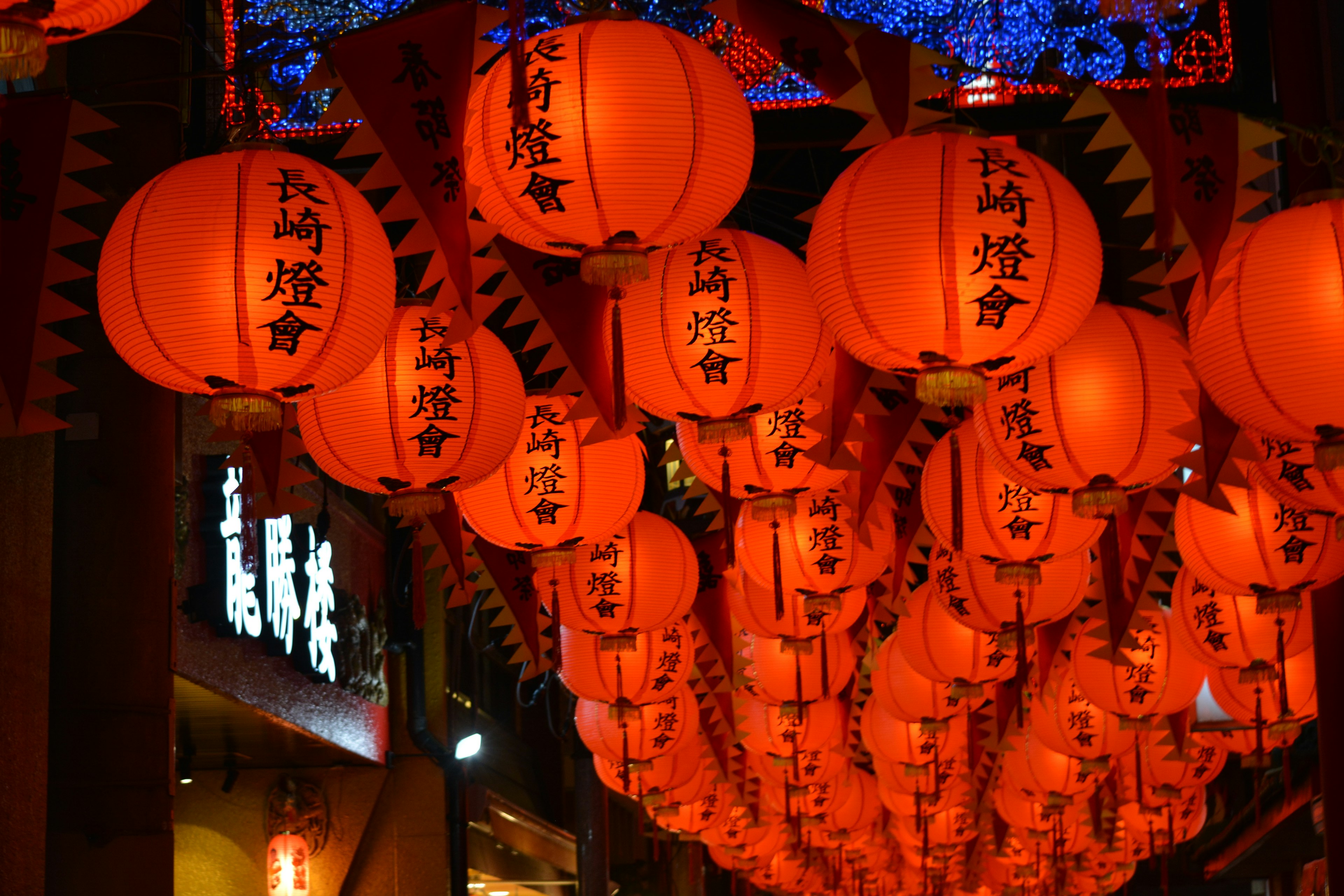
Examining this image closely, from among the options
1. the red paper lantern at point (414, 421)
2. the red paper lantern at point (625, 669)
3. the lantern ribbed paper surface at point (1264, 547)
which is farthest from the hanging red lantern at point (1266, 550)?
the red paper lantern at point (414, 421)

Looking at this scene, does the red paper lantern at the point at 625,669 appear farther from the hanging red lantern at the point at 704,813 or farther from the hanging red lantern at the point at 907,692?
the hanging red lantern at the point at 704,813

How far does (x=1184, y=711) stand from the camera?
1191cm

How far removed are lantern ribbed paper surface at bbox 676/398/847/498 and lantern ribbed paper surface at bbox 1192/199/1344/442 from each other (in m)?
2.26

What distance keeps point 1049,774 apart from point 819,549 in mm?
6263

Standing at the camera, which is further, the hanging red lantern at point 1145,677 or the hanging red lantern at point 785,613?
the hanging red lantern at point 1145,677

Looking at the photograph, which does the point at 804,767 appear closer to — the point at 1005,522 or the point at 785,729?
the point at 785,729

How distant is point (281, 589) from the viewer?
36.7ft

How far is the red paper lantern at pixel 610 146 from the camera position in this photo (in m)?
5.04

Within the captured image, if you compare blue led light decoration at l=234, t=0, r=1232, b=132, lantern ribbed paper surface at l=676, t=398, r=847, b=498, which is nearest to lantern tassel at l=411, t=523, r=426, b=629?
lantern ribbed paper surface at l=676, t=398, r=847, b=498

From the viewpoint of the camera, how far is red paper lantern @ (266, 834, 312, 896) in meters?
13.4

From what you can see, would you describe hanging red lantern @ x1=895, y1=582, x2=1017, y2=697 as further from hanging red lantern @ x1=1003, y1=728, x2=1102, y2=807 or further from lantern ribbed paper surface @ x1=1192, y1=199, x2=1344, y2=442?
lantern ribbed paper surface @ x1=1192, y1=199, x2=1344, y2=442

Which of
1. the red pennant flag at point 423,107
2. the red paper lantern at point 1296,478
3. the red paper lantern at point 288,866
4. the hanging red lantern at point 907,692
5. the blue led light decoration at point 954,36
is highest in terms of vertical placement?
the blue led light decoration at point 954,36

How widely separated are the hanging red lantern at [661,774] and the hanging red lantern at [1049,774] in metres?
2.79

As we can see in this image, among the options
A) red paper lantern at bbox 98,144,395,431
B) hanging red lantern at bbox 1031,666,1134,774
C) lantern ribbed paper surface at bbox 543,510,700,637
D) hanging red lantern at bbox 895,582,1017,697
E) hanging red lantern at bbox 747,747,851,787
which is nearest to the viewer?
red paper lantern at bbox 98,144,395,431
